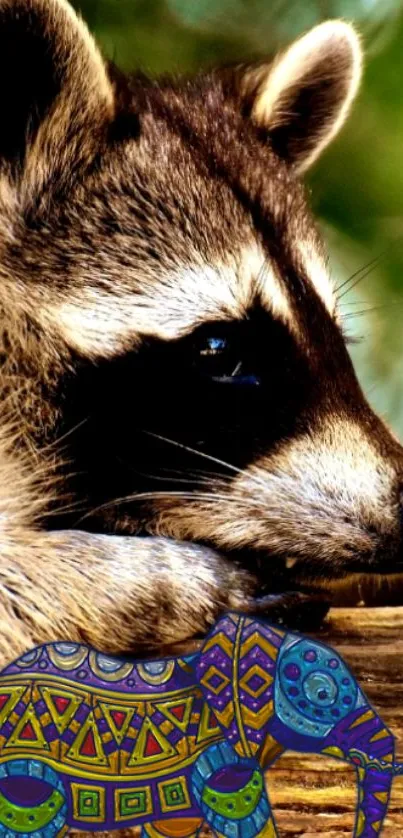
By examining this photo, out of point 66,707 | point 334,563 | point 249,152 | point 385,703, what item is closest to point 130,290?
point 249,152

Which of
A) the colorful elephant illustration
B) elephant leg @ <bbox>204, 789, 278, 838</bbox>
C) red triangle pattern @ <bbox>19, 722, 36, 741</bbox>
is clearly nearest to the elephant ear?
the colorful elephant illustration

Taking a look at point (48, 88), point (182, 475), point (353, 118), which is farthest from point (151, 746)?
point (353, 118)

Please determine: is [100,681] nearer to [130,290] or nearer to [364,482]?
[364,482]

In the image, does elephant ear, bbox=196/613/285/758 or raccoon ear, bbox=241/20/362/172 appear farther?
raccoon ear, bbox=241/20/362/172

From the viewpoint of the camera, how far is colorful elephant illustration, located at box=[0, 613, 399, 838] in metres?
1.86

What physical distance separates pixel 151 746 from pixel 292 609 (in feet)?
1.28

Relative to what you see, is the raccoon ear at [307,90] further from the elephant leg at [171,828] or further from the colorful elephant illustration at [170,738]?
the elephant leg at [171,828]

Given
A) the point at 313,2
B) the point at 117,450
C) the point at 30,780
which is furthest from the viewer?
the point at 313,2

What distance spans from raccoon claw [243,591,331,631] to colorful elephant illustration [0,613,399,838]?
0.34ft

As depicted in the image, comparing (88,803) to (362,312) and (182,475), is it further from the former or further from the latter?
(362,312)

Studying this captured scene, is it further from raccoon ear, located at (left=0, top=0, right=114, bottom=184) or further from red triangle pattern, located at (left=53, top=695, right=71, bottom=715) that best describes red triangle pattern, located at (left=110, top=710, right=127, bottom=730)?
raccoon ear, located at (left=0, top=0, right=114, bottom=184)

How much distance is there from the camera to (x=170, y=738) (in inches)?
74.5

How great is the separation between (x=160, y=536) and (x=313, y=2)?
4.15 ft

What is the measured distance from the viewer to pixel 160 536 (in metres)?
2.06
